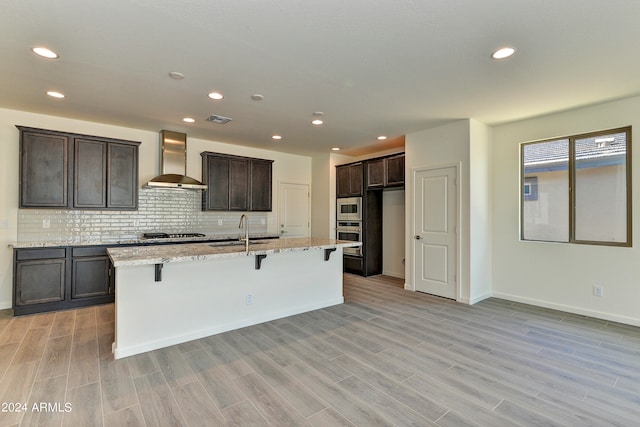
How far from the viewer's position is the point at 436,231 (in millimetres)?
4832

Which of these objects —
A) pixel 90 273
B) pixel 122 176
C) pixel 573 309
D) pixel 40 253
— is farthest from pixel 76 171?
pixel 573 309

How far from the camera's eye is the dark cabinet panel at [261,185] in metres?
5.94

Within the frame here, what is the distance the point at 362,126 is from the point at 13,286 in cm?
503

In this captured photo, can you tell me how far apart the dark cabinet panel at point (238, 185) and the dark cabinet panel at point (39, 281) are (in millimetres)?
2581

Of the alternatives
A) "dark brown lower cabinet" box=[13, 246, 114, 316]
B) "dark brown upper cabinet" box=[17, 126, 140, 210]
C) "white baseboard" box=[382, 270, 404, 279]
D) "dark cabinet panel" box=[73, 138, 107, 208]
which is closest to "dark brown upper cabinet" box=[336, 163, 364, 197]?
"white baseboard" box=[382, 270, 404, 279]

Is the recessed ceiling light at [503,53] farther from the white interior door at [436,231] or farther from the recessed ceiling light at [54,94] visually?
the recessed ceiling light at [54,94]

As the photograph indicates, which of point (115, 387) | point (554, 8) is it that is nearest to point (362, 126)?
point (554, 8)

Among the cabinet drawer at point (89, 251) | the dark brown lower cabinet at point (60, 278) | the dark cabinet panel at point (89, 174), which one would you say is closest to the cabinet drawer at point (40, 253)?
the dark brown lower cabinet at point (60, 278)

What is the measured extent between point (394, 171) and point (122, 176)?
4.47 metres

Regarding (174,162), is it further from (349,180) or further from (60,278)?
(349,180)

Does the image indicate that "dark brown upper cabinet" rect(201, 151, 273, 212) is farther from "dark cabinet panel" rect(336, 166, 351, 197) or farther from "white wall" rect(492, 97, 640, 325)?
"white wall" rect(492, 97, 640, 325)

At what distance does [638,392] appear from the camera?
7.35 feet

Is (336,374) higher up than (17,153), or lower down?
lower down

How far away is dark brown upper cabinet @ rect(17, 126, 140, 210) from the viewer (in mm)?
4000
